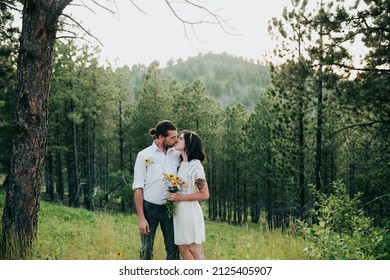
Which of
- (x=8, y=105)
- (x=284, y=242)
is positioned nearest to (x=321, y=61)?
(x=284, y=242)

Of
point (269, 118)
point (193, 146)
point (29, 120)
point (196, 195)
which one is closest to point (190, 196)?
point (196, 195)

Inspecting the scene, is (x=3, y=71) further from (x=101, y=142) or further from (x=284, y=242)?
(x=101, y=142)

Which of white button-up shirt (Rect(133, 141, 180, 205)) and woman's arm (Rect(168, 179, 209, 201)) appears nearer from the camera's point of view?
woman's arm (Rect(168, 179, 209, 201))

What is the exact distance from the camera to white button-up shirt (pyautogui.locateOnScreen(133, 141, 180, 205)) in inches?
183

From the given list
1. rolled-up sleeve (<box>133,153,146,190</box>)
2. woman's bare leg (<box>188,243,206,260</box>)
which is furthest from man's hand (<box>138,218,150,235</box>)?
woman's bare leg (<box>188,243,206,260</box>)

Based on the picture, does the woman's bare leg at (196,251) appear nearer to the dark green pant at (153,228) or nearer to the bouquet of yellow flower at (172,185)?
the dark green pant at (153,228)

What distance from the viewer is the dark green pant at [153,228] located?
468 centimetres

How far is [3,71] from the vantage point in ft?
32.6

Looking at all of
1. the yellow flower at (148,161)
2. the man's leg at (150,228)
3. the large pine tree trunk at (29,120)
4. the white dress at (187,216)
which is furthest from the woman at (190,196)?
the large pine tree trunk at (29,120)

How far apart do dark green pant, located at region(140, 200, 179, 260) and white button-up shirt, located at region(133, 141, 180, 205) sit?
90 mm

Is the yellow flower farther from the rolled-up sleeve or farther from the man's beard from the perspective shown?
the man's beard

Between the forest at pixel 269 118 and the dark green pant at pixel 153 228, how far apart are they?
166cm
